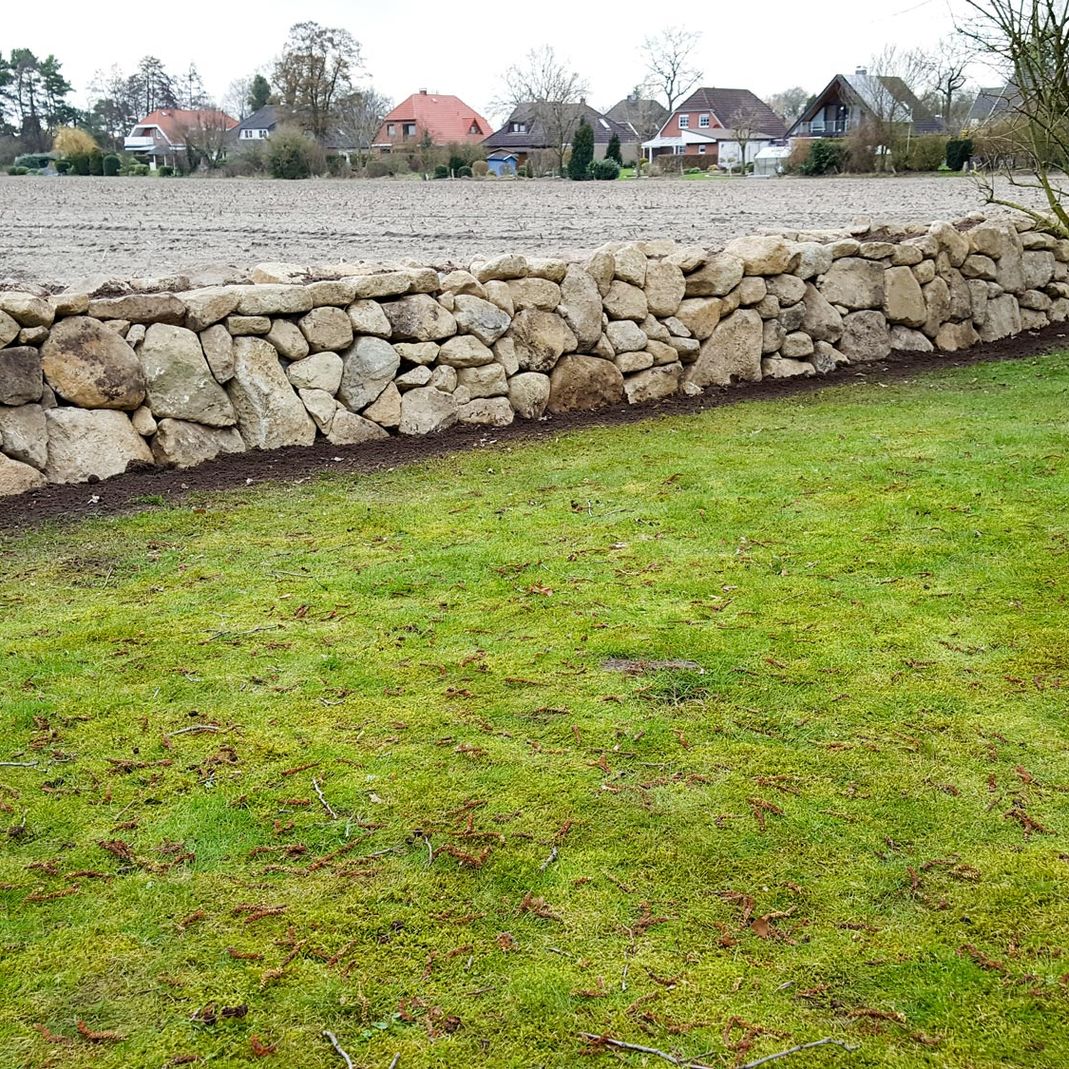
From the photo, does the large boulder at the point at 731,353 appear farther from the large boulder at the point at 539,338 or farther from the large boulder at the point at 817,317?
the large boulder at the point at 539,338

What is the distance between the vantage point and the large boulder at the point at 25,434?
6.31 meters

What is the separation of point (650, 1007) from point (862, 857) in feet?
2.75

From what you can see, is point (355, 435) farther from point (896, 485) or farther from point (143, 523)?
point (896, 485)

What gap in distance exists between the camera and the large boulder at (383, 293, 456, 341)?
7.82 meters

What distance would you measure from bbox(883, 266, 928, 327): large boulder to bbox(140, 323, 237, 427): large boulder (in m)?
6.51

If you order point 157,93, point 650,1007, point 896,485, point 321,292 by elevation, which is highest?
point 157,93

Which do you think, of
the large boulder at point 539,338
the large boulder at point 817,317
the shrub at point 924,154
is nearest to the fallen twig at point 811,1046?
the large boulder at point 539,338

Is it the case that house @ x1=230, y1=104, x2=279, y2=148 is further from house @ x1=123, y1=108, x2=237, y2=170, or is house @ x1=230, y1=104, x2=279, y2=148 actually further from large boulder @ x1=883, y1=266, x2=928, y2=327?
large boulder @ x1=883, y1=266, x2=928, y2=327

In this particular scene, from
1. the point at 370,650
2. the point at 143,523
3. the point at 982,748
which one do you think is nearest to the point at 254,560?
the point at 143,523

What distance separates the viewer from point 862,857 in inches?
117

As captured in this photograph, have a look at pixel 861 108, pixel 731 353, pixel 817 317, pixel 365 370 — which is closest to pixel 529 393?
pixel 365 370

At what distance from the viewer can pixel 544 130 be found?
187 feet

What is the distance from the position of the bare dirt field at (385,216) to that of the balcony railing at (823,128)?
26.9 metres

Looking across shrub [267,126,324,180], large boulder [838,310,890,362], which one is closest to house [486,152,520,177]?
shrub [267,126,324,180]
